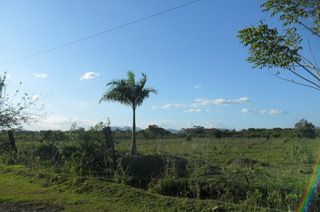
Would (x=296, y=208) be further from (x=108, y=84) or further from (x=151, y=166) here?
(x=108, y=84)

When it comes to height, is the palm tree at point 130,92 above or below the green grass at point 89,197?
above

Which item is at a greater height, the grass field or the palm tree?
the palm tree

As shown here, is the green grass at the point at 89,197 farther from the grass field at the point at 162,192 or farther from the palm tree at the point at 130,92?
the palm tree at the point at 130,92

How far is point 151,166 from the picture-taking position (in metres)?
13.1

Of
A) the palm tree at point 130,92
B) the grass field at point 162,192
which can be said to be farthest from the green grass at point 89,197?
the palm tree at point 130,92

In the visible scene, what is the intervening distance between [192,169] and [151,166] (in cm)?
135

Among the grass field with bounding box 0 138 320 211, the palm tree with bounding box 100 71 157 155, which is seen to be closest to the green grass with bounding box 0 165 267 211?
the grass field with bounding box 0 138 320 211

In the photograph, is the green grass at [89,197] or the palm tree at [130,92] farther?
the palm tree at [130,92]

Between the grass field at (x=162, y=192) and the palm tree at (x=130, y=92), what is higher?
the palm tree at (x=130, y=92)

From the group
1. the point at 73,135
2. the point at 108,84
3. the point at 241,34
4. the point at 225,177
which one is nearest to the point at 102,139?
the point at 73,135

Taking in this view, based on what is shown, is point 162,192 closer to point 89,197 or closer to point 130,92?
point 89,197

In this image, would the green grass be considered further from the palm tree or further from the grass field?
the palm tree

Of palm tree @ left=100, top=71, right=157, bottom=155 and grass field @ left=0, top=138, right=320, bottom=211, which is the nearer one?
grass field @ left=0, top=138, right=320, bottom=211

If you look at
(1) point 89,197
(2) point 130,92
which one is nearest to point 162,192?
(1) point 89,197
